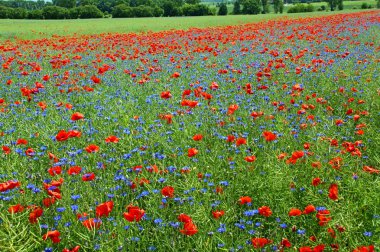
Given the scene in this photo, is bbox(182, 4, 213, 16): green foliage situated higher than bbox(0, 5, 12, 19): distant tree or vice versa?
bbox(0, 5, 12, 19): distant tree

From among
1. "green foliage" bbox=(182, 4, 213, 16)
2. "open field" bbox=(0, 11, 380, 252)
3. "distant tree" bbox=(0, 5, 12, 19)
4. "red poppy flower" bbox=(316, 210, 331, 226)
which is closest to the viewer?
"red poppy flower" bbox=(316, 210, 331, 226)

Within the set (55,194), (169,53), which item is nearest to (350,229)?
(55,194)

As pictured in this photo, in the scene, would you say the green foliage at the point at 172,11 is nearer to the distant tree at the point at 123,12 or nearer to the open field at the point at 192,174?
the distant tree at the point at 123,12

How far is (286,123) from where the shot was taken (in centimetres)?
466

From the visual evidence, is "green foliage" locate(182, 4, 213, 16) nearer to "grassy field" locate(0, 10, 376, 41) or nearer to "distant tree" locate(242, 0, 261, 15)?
"distant tree" locate(242, 0, 261, 15)

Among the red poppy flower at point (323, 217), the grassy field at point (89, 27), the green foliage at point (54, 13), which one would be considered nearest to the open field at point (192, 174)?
the red poppy flower at point (323, 217)

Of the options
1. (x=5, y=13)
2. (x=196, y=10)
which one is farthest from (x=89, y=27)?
(x=5, y=13)

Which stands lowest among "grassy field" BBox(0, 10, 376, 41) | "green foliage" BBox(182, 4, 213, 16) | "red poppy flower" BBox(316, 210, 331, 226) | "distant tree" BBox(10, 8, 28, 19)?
"red poppy flower" BBox(316, 210, 331, 226)

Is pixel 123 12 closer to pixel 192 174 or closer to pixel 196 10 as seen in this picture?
pixel 196 10

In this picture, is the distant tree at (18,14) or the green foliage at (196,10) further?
the distant tree at (18,14)

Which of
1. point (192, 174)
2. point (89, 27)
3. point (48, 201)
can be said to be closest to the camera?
point (48, 201)

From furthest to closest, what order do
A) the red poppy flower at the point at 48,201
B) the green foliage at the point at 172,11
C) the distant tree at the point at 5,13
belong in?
1. the green foliage at the point at 172,11
2. the distant tree at the point at 5,13
3. the red poppy flower at the point at 48,201

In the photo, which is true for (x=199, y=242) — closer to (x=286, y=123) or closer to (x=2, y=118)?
(x=286, y=123)

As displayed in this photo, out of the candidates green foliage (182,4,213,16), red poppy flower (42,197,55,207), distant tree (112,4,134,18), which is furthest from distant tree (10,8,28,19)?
red poppy flower (42,197,55,207)
